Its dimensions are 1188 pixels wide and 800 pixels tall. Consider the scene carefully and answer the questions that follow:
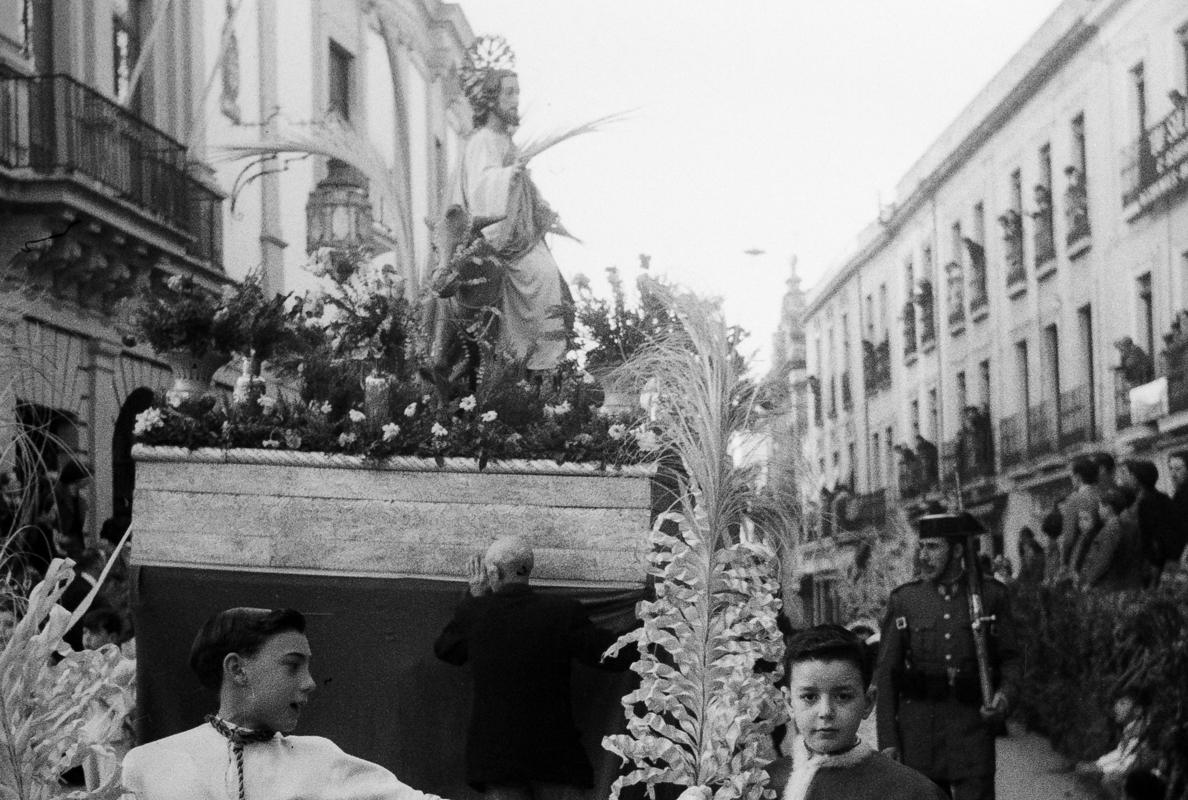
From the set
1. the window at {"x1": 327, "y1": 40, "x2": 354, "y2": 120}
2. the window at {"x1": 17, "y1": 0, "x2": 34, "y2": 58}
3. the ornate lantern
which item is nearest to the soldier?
the ornate lantern

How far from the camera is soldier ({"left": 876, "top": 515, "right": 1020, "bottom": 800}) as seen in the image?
8398 millimetres

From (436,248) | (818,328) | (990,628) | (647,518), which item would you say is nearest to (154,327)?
(436,248)

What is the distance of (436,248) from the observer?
982cm

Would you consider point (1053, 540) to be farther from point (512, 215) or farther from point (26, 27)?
A: point (512, 215)

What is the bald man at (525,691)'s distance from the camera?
6.85 m

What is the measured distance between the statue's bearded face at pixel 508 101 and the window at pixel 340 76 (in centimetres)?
1590

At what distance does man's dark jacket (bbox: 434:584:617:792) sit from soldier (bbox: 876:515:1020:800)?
198 centimetres

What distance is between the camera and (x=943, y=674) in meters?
8.52

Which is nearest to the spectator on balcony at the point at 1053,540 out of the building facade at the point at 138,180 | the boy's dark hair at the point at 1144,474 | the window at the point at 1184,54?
the boy's dark hair at the point at 1144,474

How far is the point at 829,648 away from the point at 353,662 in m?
4.20

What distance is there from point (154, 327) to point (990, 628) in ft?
12.3

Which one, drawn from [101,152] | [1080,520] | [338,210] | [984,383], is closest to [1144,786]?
[1080,520]

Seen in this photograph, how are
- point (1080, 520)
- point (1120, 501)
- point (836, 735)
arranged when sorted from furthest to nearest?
point (1080, 520) → point (1120, 501) → point (836, 735)

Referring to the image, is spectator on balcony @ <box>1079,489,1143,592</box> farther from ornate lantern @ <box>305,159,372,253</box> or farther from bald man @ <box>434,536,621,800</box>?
bald man @ <box>434,536,621,800</box>
